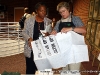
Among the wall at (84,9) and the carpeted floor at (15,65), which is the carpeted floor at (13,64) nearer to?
the carpeted floor at (15,65)

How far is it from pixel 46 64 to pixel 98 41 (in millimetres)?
2779

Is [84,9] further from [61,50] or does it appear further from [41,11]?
[61,50]

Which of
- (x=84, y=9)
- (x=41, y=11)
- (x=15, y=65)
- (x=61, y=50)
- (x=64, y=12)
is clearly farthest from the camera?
(x=84, y=9)

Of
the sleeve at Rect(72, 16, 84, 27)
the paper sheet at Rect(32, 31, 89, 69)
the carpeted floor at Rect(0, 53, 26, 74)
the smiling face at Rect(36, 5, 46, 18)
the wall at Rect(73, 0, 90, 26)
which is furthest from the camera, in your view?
the wall at Rect(73, 0, 90, 26)

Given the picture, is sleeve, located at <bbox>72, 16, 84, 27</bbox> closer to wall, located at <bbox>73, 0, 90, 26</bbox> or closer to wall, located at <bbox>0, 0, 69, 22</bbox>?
wall, located at <bbox>73, 0, 90, 26</bbox>

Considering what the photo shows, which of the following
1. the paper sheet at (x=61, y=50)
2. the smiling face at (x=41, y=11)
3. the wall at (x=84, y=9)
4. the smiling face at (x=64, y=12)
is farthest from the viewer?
the wall at (x=84, y=9)

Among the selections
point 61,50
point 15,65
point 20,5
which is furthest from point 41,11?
point 20,5

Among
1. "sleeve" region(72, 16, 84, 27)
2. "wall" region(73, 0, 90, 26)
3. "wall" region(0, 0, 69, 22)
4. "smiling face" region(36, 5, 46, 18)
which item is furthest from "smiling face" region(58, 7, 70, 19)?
"wall" region(0, 0, 69, 22)

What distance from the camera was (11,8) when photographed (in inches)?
556

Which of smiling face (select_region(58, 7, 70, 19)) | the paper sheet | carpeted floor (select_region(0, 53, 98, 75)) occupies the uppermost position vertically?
smiling face (select_region(58, 7, 70, 19))

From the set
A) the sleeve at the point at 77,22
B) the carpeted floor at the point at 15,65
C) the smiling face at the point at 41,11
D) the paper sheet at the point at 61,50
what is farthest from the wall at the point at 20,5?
the paper sheet at the point at 61,50

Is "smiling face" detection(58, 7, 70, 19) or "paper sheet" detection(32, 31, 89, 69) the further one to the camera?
"smiling face" detection(58, 7, 70, 19)

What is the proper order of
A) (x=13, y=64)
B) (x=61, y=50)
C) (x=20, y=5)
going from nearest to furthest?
(x=61, y=50)
(x=13, y=64)
(x=20, y=5)

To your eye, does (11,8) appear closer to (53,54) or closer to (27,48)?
(27,48)
